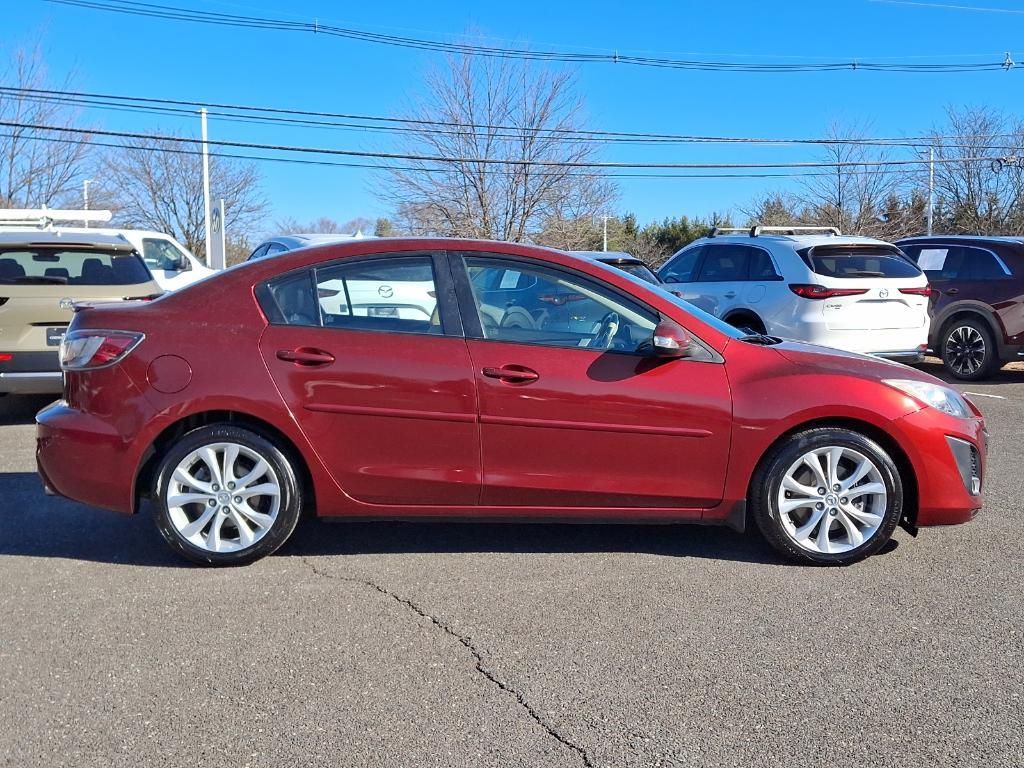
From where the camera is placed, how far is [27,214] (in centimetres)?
1267

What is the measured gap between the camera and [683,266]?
1225 cm

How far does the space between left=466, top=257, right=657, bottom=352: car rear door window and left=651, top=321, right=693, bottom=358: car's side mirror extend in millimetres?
116

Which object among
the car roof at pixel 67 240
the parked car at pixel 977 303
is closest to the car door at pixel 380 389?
the car roof at pixel 67 240

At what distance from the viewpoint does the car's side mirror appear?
4.48 m

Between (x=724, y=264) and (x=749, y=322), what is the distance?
892 mm

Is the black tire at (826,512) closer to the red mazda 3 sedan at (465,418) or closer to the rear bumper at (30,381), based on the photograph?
the red mazda 3 sedan at (465,418)

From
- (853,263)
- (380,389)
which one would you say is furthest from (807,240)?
(380,389)

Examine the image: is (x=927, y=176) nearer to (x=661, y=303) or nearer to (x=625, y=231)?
(x=625, y=231)

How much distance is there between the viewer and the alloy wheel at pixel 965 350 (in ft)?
38.8

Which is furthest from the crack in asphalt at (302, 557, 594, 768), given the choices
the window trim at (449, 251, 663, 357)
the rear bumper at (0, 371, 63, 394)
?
the rear bumper at (0, 371, 63, 394)

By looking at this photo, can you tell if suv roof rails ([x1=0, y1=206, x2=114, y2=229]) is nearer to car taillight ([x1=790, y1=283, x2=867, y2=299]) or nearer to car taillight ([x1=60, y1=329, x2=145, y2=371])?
car taillight ([x1=60, y1=329, x2=145, y2=371])

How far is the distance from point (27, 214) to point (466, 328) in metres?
10.4

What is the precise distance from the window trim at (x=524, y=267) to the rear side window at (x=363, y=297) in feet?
0.44

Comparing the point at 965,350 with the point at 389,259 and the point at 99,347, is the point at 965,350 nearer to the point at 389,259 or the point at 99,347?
the point at 389,259
